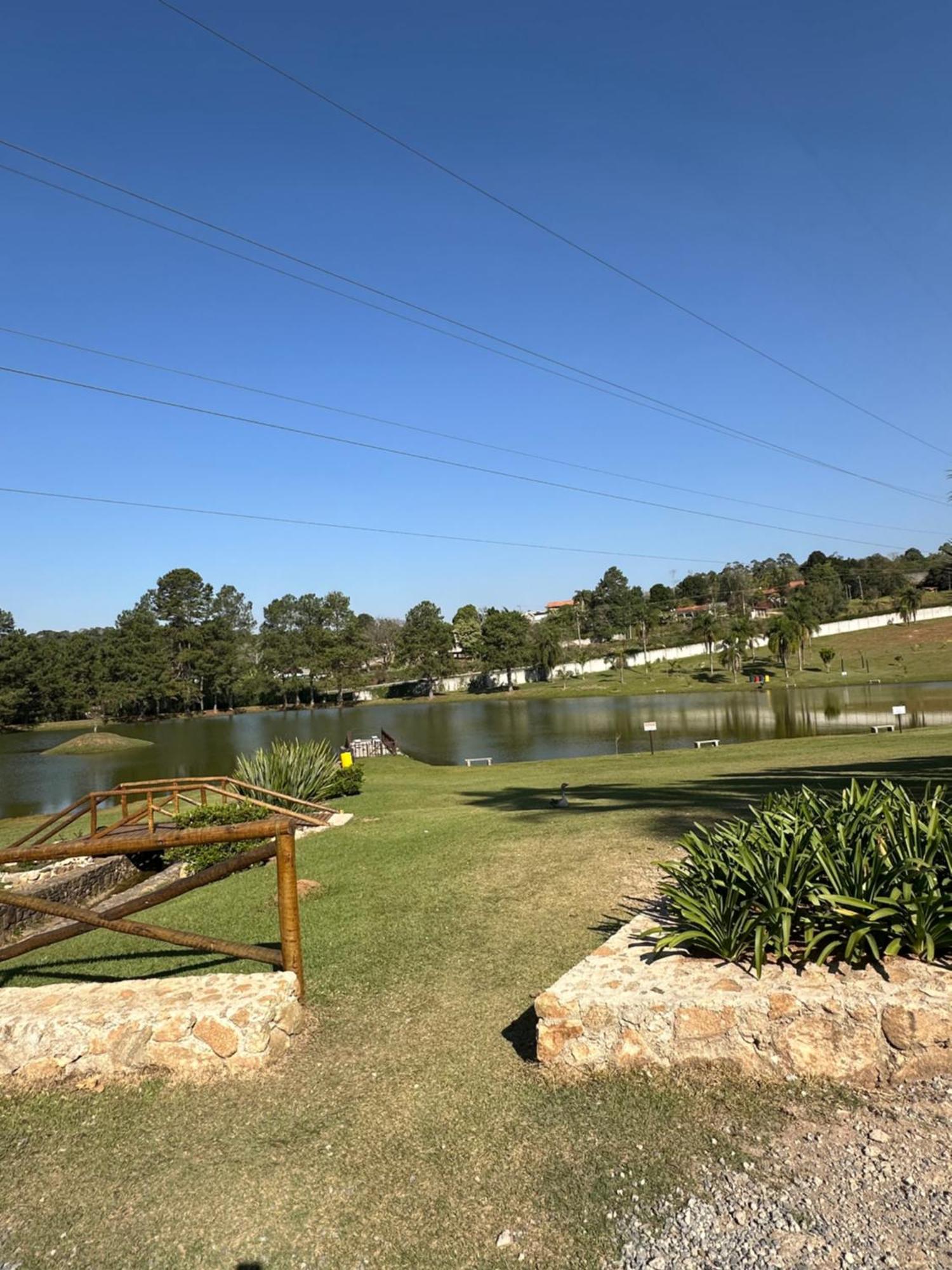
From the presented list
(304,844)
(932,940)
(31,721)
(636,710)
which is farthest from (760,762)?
(31,721)

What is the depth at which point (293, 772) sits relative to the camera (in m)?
17.1

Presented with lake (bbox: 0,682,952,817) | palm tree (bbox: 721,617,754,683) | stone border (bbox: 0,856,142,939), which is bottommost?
lake (bbox: 0,682,952,817)

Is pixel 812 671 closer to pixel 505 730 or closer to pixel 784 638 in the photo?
pixel 784 638

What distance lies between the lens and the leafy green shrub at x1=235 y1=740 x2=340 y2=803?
1675cm

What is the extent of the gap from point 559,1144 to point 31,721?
9764cm

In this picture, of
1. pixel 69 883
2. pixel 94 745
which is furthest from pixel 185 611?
pixel 69 883

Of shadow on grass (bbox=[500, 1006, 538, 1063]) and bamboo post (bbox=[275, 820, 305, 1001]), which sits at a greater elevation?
bamboo post (bbox=[275, 820, 305, 1001])

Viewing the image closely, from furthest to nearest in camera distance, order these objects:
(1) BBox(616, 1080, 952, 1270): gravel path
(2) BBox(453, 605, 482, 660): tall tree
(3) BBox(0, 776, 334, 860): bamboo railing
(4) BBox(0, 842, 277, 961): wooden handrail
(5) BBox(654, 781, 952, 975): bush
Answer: (2) BBox(453, 605, 482, 660): tall tree < (3) BBox(0, 776, 334, 860): bamboo railing < (4) BBox(0, 842, 277, 961): wooden handrail < (5) BBox(654, 781, 952, 975): bush < (1) BBox(616, 1080, 952, 1270): gravel path

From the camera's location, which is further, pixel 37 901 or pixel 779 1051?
pixel 37 901

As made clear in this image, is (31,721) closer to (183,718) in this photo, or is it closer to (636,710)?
(183,718)

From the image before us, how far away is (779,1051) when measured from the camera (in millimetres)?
4301

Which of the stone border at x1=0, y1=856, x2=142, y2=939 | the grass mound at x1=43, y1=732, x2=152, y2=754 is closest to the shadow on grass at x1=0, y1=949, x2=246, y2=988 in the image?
the stone border at x1=0, y1=856, x2=142, y2=939

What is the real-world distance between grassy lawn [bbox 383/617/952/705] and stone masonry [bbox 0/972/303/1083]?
241 ft

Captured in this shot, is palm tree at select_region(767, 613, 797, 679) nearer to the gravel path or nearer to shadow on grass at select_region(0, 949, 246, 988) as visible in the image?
shadow on grass at select_region(0, 949, 246, 988)
